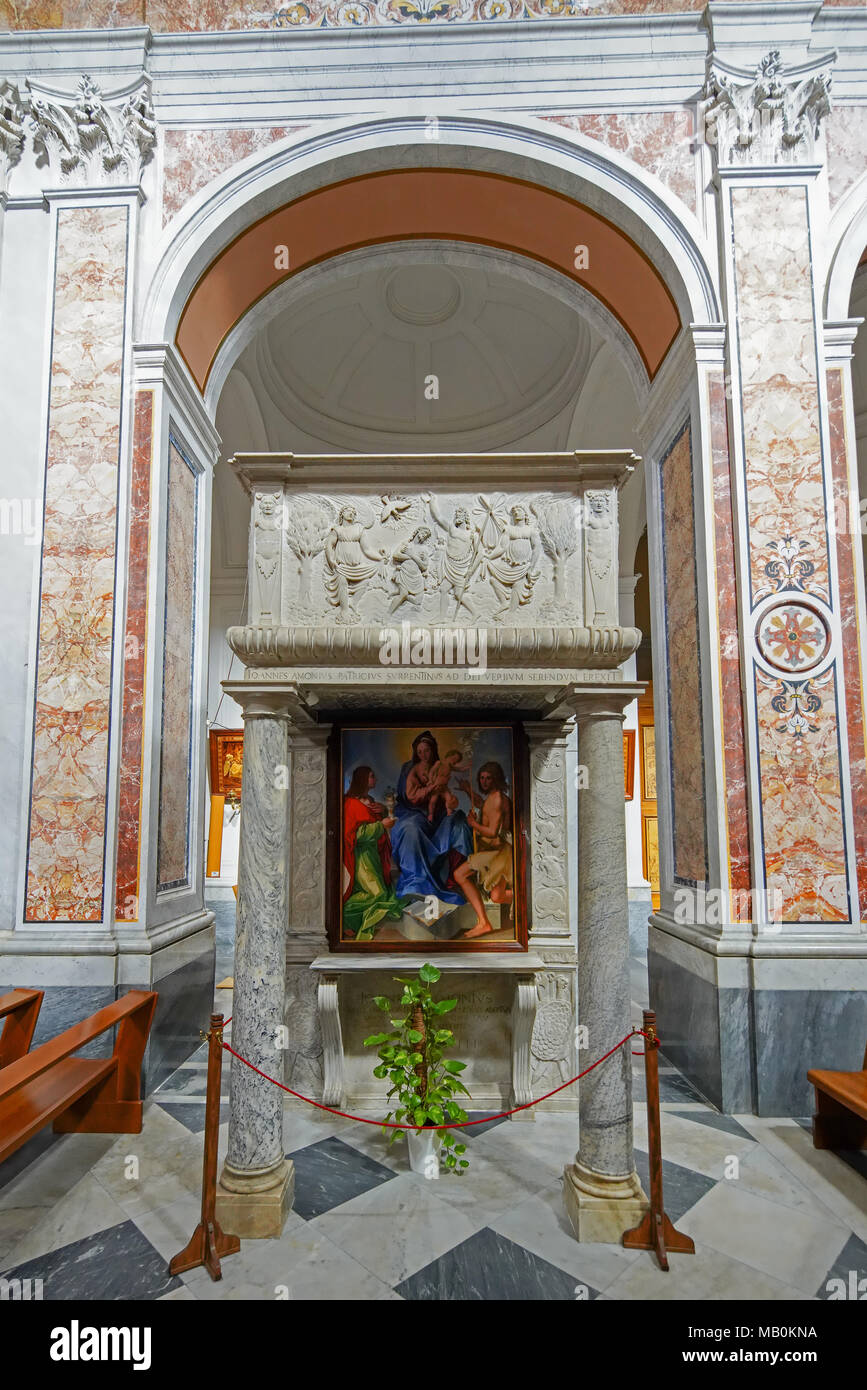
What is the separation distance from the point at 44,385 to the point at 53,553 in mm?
1174

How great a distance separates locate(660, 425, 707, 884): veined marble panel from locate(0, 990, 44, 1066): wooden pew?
13.4 feet

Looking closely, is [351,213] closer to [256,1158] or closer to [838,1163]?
[256,1158]

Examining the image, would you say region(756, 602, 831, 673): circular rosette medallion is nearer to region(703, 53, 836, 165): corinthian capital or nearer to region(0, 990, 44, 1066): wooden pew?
region(703, 53, 836, 165): corinthian capital

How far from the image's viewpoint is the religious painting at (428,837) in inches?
193

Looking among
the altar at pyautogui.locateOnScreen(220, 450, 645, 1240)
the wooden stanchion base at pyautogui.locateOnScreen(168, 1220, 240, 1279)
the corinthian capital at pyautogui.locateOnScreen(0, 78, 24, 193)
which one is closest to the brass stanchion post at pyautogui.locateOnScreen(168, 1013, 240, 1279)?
the wooden stanchion base at pyautogui.locateOnScreen(168, 1220, 240, 1279)

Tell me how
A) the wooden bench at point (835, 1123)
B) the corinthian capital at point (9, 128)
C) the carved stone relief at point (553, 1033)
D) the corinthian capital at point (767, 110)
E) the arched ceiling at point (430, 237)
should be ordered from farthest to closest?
the arched ceiling at point (430, 237), the corinthian capital at point (9, 128), the corinthian capital at point (767, 110), the carved stone relief at point (553, 1033), the wooden bench at point (835, 1123)

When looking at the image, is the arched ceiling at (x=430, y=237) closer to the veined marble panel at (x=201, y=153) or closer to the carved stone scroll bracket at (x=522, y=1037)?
the veined marble panel at (x=201, y=153)

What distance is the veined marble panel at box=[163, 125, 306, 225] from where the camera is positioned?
5.61 m

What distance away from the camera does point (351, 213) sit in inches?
243

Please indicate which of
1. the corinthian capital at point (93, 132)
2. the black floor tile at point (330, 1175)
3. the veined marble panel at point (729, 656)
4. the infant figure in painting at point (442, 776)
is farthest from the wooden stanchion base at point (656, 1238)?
the corinthian capital at point (93, 132)

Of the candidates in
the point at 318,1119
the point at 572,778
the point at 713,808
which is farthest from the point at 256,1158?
the point at 572,778

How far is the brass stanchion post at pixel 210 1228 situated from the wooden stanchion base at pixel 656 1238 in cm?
161
